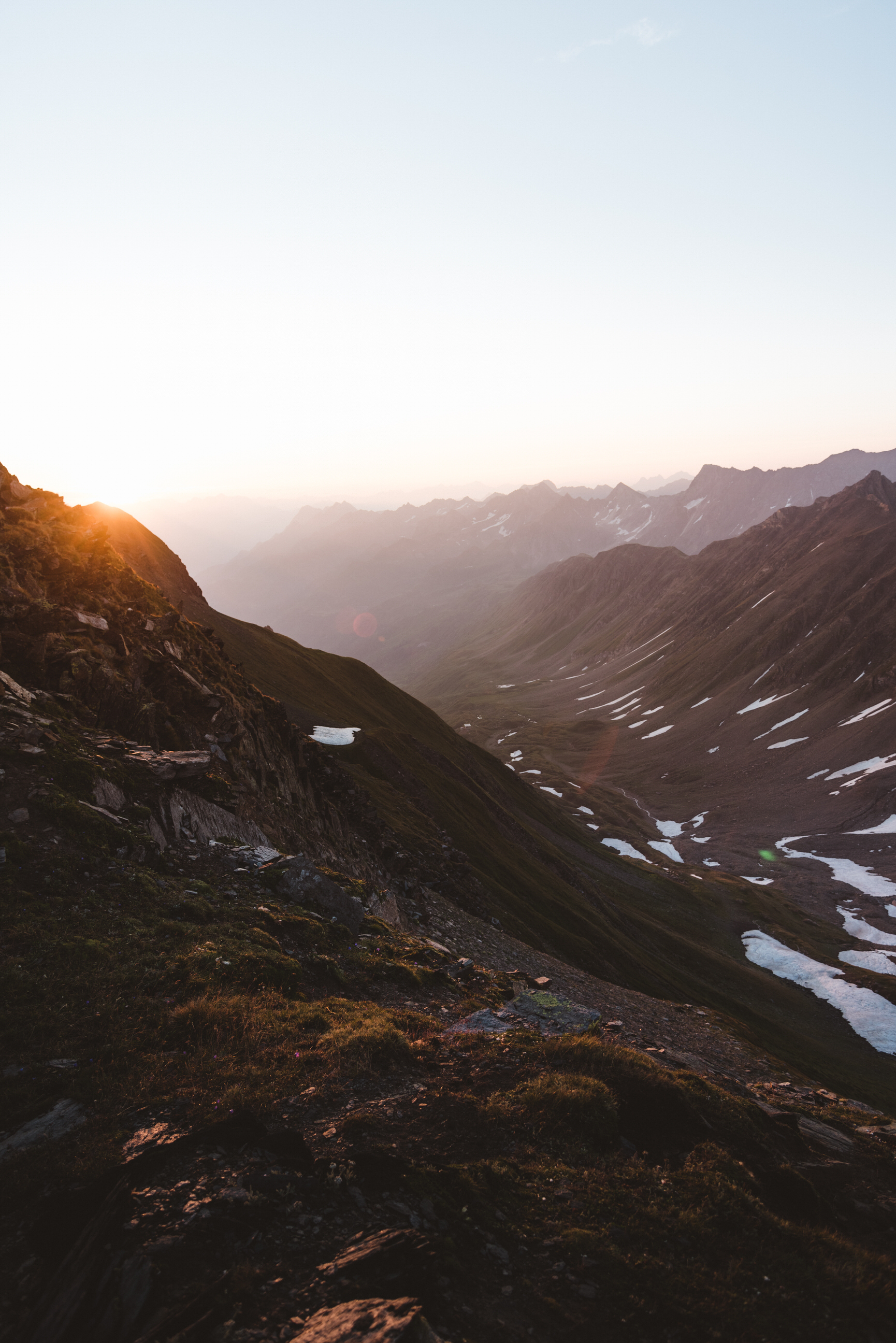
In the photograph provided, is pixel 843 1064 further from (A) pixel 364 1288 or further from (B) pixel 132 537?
(B) pixel 132 537

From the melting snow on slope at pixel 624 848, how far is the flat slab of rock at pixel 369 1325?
12236cm

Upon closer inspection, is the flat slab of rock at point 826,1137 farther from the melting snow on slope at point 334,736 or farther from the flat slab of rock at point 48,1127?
the melting snow on slope at point 334,736

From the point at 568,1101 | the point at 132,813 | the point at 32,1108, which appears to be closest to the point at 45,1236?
the point at 32,1108

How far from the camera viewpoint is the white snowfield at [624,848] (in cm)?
12413

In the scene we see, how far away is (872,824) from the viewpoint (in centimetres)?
14738

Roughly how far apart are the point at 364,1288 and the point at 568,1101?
5.98 m

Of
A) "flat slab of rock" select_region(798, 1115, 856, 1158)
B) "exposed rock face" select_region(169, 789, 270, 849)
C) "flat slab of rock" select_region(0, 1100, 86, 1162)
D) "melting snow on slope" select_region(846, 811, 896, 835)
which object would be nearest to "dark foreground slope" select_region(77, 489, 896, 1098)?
"exposed rock face" select_region(169, 789, 270, 849)

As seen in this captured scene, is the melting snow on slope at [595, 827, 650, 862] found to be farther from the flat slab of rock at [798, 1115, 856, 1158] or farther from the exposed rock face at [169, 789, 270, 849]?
the flat slab of rock at [798, 1115, 856, 1158]

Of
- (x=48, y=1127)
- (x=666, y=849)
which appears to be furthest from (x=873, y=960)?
(x=48, y=1127)

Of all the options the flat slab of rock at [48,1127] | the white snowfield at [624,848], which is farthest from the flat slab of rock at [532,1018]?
the white snowfield at [624,848]

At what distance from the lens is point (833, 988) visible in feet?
263

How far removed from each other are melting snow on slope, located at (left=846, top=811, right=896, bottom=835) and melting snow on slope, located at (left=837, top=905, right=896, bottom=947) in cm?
4122

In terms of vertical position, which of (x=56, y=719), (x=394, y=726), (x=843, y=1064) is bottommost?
(x=843, y=1064)

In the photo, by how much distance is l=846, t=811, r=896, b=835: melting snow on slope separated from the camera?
142 meters
